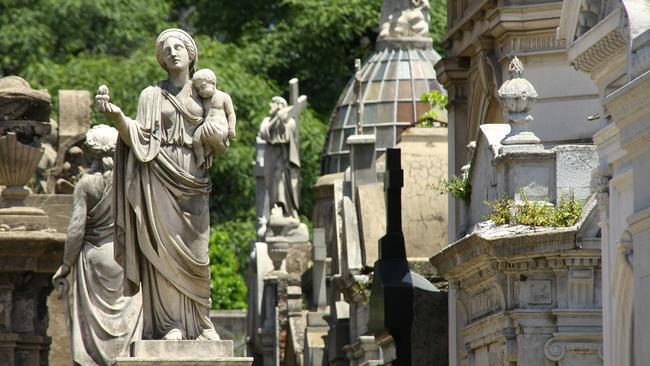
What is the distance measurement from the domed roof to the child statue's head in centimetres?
2576

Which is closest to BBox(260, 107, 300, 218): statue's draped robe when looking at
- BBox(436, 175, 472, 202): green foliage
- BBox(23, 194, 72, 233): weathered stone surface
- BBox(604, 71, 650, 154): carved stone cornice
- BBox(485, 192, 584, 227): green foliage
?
BBox(436, 175, 472, 202): green foliage

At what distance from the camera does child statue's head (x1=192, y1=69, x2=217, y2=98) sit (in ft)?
51.2

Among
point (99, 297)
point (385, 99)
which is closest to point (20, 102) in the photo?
point (99, 297)

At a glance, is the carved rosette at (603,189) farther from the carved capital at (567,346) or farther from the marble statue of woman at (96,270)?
the marble statue of woman at (96,270)

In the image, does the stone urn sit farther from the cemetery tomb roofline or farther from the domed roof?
the domed roof

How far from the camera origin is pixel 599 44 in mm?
15828

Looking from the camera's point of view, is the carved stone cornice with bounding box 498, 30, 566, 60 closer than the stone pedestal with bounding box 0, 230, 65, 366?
No

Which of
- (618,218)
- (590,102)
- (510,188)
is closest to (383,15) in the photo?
(590,102)

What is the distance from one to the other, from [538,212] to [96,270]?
149 inches

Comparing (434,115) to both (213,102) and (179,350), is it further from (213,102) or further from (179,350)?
(179,350)

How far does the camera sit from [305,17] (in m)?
52.0

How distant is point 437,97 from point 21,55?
637 inches

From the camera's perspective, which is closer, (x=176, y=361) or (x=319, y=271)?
(x=176, y=361)

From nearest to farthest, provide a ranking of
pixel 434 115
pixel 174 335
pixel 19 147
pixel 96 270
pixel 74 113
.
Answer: pixel 174 335
pixel 96 270
pixel 19 147
pixel 74 113
pixel 434 115
